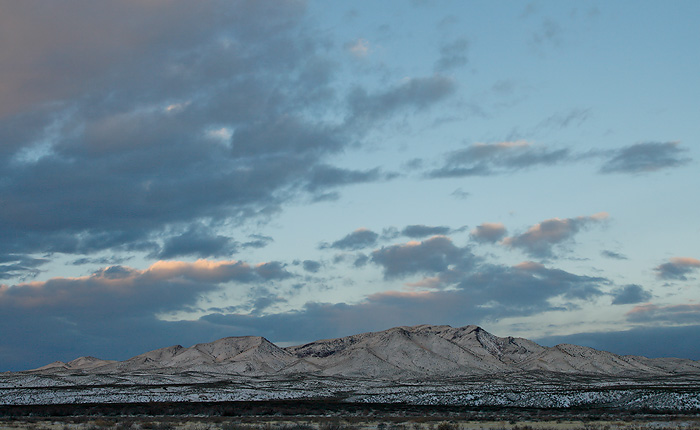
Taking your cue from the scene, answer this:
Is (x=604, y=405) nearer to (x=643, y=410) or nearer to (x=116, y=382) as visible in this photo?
(x=643, y=410)

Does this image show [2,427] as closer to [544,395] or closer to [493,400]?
[493,400]

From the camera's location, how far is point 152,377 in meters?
142

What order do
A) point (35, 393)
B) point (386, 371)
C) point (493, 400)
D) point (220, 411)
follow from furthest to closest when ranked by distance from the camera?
point (386, 371)
point (35, 393)
point (493, 400)
point (220, 411)

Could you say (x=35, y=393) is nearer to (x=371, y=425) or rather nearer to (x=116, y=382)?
(x=116, y=382)

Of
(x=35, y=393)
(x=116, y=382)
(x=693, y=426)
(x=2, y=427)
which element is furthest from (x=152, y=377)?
(x=693, y=426)

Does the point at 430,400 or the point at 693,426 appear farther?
the point at 430,400

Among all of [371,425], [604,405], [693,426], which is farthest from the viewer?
[604,405]

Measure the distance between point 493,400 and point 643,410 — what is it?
1764cm

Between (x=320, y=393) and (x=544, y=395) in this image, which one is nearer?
(x=544, y=395)

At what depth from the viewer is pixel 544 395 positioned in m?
74.7

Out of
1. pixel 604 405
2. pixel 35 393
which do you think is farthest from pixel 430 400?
pixel 35 393

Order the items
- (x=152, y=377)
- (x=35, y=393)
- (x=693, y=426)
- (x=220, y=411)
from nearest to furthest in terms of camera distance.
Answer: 1. (x=693, y=426)
2. (x=220, y=411)
3. (x=35, y=393)
4. (x=152, y=377)

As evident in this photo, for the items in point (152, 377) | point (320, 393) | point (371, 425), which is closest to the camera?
point (371, 425)

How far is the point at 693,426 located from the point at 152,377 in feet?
407
